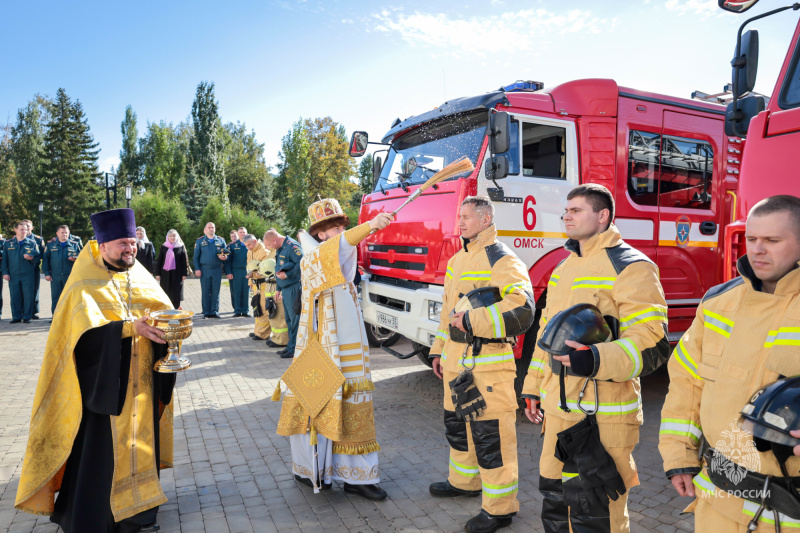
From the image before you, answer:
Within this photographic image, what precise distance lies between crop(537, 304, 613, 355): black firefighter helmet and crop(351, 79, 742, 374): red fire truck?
2.66m

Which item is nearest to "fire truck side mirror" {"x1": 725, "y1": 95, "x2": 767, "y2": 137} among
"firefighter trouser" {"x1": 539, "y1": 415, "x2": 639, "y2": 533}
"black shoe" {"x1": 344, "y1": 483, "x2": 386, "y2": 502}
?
"firefighter trouser" {"x1": 539, "y1": 415, "x2": 639, "y2": 533}

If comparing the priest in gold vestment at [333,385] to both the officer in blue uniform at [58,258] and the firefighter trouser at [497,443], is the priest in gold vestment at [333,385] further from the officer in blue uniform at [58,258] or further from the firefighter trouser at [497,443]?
the officer in blue uniform at [58,258]

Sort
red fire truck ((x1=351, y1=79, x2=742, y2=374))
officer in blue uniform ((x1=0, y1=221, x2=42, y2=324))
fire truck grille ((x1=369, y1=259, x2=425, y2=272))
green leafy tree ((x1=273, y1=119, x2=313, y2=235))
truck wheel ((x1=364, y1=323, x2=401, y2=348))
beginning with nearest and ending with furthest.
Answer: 1. red fire truck ((x1=351, y1=79, x2=742, y2=374))
2. fire truck grille ((x1=369, y1=259, x2=425, y2=272))
3. truck wheel ((x1=364, y1=323, x2=401, y2=348))
4. officer in blue uniform ((x1=0, y1=221, x2=42, y2=324))
5. green leafy tree ((x1=273, y1=119, x2=313, y2=235))

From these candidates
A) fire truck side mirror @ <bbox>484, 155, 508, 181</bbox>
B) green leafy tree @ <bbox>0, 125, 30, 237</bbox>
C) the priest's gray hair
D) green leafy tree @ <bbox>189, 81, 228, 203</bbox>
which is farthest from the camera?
green leafy tree @ <bbox>0, 125, 30, 237</bbox>

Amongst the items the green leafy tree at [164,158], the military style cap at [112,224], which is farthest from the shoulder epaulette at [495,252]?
the green leafy tree at [164,158]

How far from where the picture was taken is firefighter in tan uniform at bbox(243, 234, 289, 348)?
31.4 ft

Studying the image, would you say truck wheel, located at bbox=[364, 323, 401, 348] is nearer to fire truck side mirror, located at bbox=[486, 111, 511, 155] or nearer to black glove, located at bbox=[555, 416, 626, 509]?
fire truck side mirror, located at bbox=[486, 111, 511, 155]

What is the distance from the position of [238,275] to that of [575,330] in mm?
12049

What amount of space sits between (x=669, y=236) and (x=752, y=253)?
4561 millimetres

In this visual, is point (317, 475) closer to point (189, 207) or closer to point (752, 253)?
point (752, 253)

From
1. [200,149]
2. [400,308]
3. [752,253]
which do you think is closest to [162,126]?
[200,149]

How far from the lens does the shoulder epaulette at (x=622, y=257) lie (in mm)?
2629

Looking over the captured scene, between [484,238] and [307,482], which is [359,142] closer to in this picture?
[484,238]

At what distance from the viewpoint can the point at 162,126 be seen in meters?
61.9
